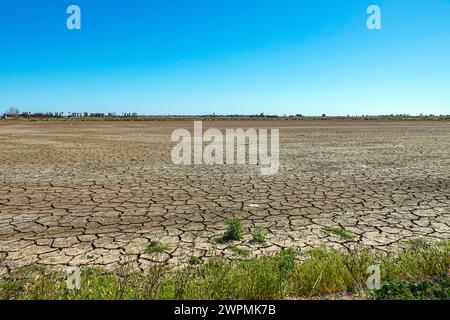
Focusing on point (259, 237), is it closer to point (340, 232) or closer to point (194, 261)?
point (194, 261)

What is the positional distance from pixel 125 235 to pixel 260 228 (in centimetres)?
206

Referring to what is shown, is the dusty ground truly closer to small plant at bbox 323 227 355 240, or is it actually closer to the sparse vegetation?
small plant at bbox 323 227 355 240

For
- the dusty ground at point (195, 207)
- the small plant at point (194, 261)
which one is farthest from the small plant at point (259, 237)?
the small plant at point (194, 261)

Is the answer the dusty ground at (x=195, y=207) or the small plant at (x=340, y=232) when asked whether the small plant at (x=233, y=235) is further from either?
the small plant at (x=340, y=232)

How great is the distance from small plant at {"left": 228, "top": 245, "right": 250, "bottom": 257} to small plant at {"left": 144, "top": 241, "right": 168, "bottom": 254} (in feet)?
2.90

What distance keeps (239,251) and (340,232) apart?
67.8 inches

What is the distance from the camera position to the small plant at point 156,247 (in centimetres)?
426

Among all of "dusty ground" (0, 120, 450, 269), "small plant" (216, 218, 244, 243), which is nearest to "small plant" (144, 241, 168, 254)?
"dusty ground" (0, 120, 450, 269)

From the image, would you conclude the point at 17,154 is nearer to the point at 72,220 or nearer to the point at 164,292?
the point at 72,220

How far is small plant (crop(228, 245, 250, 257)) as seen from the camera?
4.18 metres

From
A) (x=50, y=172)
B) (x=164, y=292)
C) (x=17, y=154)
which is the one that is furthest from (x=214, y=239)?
(x=17, y=154)

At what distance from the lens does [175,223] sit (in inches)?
213

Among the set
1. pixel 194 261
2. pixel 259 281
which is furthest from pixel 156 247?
pixel 259 281

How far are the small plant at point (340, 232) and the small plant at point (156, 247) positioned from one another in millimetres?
2471
